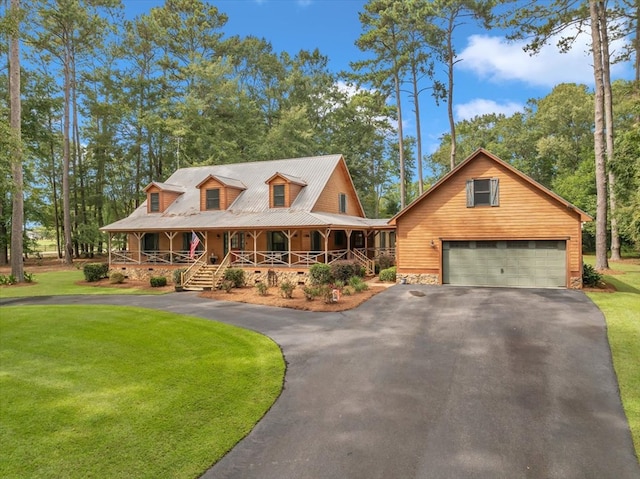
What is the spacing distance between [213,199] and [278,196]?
5.00 meters

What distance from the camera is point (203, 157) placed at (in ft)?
133

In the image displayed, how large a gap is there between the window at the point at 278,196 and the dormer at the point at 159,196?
346 inches

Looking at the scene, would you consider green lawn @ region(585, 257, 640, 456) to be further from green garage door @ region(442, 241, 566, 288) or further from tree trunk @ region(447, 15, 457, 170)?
tree trunk @ region(447, 15, 457, 170)

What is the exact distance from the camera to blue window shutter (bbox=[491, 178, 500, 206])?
18.6 meters

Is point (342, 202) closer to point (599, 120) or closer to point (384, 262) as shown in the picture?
point (384, 262)

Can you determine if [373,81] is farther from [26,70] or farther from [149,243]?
[26,70]

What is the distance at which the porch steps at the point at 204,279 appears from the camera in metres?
21.3

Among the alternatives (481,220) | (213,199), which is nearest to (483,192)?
(481,220)

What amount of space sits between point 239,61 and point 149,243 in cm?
3201

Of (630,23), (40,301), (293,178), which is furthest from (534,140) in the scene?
(40,301)

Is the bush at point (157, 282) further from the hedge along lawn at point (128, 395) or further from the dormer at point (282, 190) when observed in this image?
the hedge along lawn at point (128, 395)

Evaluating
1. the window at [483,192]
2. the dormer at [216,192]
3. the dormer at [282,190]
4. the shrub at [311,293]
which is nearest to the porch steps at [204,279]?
the dormer at [216,192]

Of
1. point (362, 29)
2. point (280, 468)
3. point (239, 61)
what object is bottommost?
point (280, 468)

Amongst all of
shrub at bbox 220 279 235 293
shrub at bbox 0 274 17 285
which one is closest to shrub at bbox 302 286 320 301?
shrub at bbox 220 279 235 293
